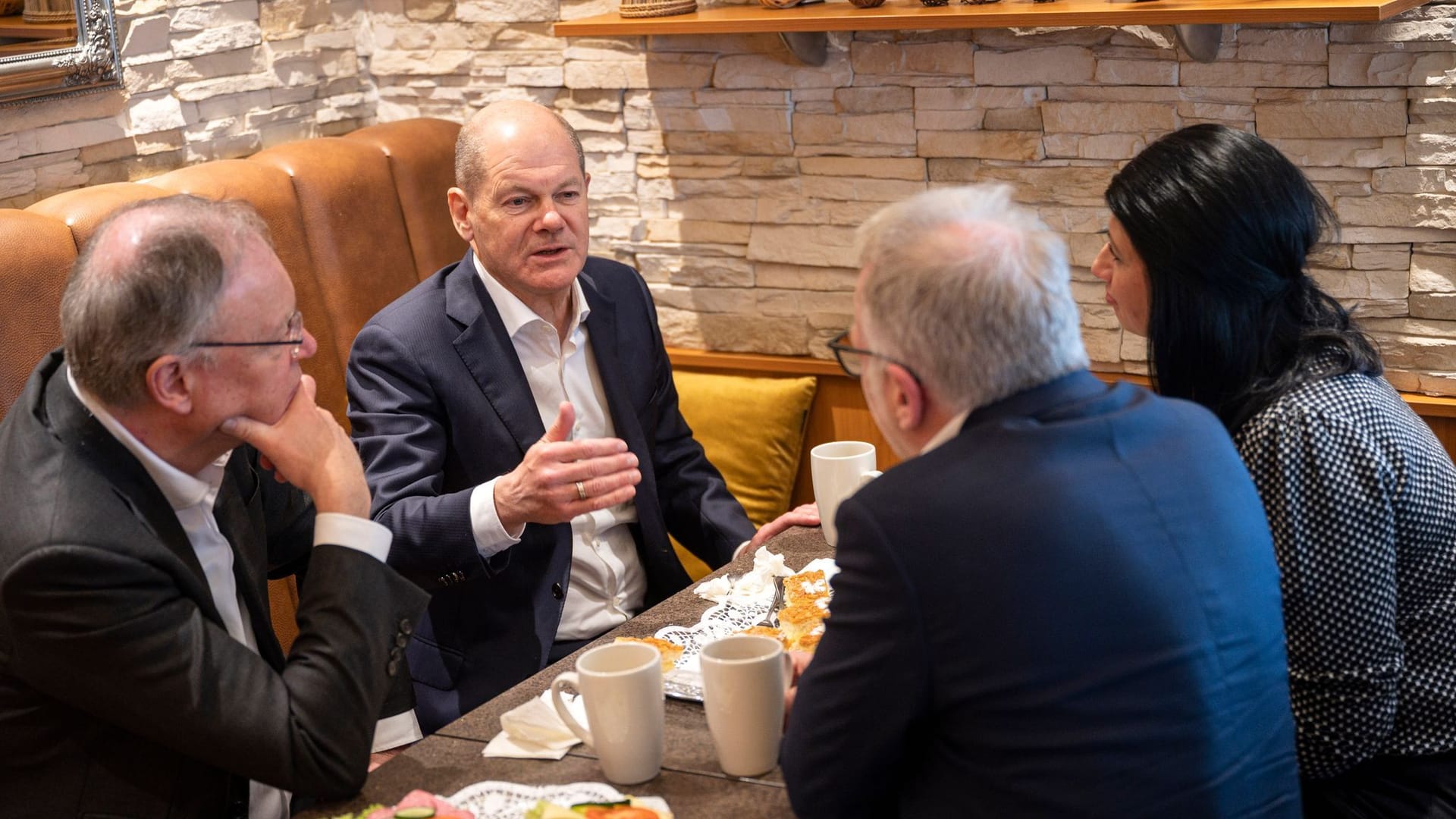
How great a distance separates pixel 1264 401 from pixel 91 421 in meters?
1.42

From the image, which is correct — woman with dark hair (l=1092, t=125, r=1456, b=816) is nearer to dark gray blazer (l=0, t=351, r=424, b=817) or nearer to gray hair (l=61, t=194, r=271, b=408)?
dark gray blazer (l=0, t=351, r=424, b=817)

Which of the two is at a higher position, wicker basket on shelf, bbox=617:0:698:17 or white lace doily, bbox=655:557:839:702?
wicker basket on shelf, bbox=617:0:698:17

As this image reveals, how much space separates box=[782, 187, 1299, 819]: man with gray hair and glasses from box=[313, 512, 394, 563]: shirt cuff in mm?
599

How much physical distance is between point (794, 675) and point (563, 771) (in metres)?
0.29

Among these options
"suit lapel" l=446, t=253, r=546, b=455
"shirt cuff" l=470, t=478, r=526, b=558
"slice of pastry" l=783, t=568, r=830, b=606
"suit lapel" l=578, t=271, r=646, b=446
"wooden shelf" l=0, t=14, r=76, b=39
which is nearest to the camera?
"slice of pastry" l=783, t=568, r=830, b=606

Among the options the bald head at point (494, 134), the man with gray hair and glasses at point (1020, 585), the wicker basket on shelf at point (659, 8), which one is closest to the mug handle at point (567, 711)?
the man with gray hair and glasses at point (1020, 585)

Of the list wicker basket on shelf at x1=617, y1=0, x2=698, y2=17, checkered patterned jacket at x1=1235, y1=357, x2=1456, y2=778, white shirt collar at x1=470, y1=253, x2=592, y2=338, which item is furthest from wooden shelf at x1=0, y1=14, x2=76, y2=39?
checkered patterned jacket at x1=1235, y1=357, x2=1456, y2=778

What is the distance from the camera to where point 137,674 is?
1456 mm

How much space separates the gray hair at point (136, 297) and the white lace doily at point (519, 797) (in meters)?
0.59

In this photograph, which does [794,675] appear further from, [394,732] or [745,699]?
[394,732]

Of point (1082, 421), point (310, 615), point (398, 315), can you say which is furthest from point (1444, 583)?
point (398, 315)

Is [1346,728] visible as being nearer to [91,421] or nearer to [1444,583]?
[1444,583]

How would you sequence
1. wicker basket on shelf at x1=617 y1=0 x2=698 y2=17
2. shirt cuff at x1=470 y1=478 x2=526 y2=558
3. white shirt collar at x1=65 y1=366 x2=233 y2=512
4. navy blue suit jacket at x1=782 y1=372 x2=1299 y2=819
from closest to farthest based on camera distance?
navy blue suit jacket at x1=782 y1=372 x2=1299 y2=819 → white shirt collar at x1=65 y1=366 x2=233 y2=512 → shirt cuff at x1=470 y1=478 x2=526 y2=558 → wicker basket on shelf at x1=617 y1=0 x2=698 y2=17

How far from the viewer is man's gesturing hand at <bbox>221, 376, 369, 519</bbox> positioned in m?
1.64
